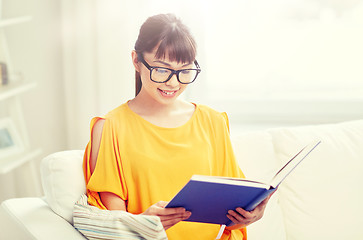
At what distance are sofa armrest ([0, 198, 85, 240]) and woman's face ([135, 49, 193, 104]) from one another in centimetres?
46

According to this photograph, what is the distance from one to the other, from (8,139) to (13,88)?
0.85 ft

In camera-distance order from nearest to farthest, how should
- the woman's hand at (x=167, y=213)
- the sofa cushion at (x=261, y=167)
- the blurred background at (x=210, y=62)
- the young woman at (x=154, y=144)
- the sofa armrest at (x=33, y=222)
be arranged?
the woman's hand at (x=167, y=213), the sofa armrest at (x=33, y=222), the young woman at (x=154, y=144), the sofa cushion at (x=261, y=167), the blurred background at (x=210, y=62)

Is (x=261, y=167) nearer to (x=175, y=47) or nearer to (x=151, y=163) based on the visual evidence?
(x=151, y=163)

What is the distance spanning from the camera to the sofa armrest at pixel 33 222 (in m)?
1.36

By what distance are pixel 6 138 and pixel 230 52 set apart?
1281mm

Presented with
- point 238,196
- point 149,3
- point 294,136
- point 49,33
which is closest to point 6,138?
point 49,33

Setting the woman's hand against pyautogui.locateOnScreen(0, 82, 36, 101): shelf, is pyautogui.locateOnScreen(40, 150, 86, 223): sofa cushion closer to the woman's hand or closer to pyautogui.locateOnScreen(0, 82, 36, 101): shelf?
the woman's hand

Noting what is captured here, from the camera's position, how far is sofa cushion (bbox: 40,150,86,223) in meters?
1.50

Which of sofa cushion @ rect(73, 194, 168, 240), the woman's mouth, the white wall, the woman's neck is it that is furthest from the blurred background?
sofa cushion @ rect(73, 194, 168, 240)

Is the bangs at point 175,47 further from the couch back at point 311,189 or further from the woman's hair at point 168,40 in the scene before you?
the couch back at point 311,189

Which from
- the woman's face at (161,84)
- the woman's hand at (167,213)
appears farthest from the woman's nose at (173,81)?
the woman's hand at (167,213)

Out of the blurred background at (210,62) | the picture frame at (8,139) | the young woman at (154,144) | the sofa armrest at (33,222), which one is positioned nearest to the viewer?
the sofa armrest at (33,222)

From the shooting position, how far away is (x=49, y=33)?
2662 mm

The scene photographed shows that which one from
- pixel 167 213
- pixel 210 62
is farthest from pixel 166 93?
pixel 210 62
